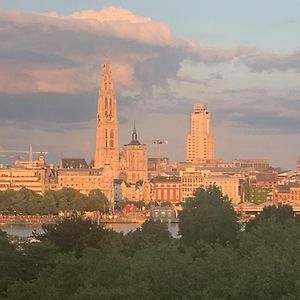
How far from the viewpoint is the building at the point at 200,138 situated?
175050mm

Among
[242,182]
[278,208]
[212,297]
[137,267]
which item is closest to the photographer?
[212,297]

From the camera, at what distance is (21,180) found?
361 ft

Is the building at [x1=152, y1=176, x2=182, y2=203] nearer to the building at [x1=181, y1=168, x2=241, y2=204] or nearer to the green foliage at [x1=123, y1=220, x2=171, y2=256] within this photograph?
the building at [x1=181, y1=168, x2=241, y2=204]

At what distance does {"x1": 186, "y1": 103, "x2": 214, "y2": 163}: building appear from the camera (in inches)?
6892

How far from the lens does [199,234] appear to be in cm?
3178

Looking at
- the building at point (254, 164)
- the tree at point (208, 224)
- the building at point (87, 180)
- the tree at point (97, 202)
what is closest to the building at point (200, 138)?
the building at point (254, 164)

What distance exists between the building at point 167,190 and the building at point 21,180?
1447 cm

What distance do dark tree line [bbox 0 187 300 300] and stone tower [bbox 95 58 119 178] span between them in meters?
93.1

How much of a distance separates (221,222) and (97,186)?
267ft

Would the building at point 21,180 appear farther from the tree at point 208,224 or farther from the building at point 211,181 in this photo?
the tree at point 208,224

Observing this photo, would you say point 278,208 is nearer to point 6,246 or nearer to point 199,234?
point 199,234

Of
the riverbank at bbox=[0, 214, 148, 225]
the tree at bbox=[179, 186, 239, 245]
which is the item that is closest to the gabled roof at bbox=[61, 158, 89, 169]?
the riverbank at bbox=[0, 214, 148, 225]

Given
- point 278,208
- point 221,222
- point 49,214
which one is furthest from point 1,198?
point 221,222

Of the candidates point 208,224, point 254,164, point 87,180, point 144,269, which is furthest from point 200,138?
point 144,269
